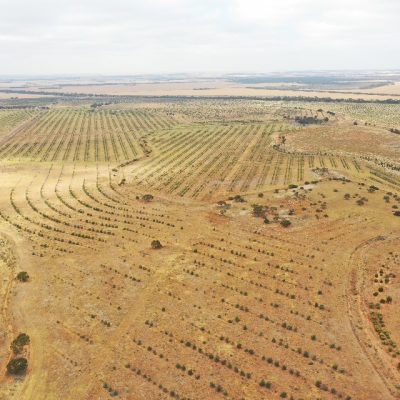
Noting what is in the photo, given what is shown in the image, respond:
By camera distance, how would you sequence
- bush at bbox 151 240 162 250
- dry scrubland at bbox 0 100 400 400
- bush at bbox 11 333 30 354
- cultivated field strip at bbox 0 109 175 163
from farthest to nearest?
cultivated field strip at bbox 0 109 175 163 → bush at bbox 151 240 162 250 → bush at bbox 11 333 30 354 → dry scrubland at bbox 0 100 400 400

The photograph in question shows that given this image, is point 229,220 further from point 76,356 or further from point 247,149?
point 247,149

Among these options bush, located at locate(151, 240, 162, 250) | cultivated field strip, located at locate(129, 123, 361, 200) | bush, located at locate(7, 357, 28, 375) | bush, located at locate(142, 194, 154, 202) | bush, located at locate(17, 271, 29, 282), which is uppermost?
cultivated field strip, located at locate(129, 123, 361, 200)

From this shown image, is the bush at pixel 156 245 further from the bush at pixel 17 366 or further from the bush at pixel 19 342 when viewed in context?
the bush at pixel 17 366

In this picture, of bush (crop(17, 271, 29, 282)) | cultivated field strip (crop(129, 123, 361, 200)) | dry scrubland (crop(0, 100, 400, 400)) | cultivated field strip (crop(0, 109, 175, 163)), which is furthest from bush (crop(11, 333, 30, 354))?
cultivated field strip (crop(0, 109, 175, 163))

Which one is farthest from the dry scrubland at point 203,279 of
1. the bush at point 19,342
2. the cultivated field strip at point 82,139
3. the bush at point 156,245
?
the cultivated field strip at point 82,139

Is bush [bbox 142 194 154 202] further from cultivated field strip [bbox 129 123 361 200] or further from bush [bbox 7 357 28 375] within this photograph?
bush [bbox 7 357 28 375]

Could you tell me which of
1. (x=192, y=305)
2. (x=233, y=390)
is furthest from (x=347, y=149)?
(x=233, y=390)

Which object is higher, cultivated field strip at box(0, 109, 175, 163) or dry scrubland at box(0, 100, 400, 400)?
cultivated field strip at box(0, 109, 175, 163)
